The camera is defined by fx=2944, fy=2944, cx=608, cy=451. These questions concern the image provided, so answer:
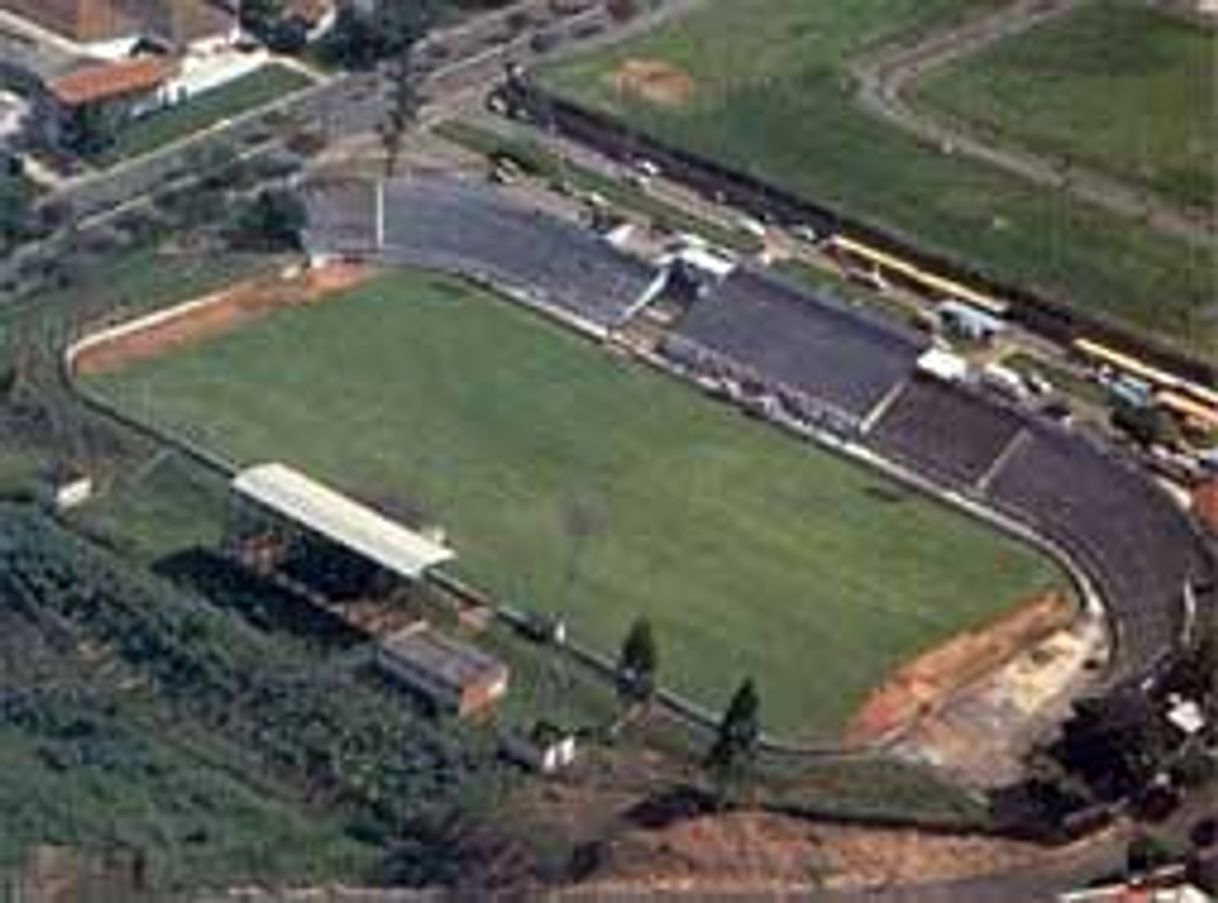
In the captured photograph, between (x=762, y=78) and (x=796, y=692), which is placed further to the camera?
(x=762, y=78)

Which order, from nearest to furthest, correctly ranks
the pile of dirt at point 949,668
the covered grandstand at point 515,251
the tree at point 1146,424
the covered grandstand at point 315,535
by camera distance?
the pile of dirt at point 949,668, the covered grandstand at point 315,535, the tree at point 1146,424, the covered grandstand at point 515,251

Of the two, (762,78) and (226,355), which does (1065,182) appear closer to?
(762,78)

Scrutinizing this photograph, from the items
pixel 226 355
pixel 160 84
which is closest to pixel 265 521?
pixel 226 355

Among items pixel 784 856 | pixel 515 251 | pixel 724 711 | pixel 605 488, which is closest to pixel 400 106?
pixel 515 251

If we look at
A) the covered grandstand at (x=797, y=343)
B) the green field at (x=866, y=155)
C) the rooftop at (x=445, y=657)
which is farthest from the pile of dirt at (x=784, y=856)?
the green field at (x=866, y=155)

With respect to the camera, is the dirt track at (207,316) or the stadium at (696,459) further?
the dirt track at (207,316)

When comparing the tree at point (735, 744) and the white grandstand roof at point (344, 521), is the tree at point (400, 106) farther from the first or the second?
the tree at point (735, 744)

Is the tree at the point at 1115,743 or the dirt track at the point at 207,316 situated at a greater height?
the tree at the point at 1115,743
